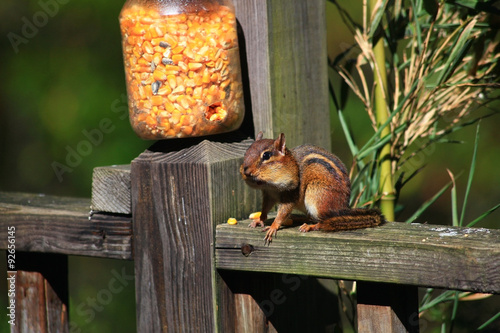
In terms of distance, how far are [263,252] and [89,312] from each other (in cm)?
329

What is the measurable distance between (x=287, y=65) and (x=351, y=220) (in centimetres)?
54

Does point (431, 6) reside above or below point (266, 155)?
above

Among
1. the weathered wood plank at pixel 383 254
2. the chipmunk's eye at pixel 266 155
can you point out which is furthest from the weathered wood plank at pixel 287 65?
the weathered wood plank at pixel 383 254

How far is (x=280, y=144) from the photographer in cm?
179

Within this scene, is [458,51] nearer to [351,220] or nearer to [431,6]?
[431,6]

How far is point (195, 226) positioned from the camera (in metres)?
1.69

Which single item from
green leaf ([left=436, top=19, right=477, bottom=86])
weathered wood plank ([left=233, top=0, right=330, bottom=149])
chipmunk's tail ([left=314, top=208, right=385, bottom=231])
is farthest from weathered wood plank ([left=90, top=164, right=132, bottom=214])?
green leaf ([left=436, top=19, right=477, bottom=86])

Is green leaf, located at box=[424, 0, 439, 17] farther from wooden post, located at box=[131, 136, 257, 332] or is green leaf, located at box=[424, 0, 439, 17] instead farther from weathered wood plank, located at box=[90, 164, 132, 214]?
weathered wood plank, located at box=[90, 164, 132, 214]

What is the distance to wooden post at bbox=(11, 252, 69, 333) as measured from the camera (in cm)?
202

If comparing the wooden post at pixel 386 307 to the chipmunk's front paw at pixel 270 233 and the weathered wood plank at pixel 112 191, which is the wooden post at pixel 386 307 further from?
the weathered wood plank at pixel 112 191

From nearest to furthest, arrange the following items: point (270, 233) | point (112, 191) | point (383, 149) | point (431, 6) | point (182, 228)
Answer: point (270, 233)
point (182, 228)
point (112, 191)
point (431, 6)
point (383, 149)

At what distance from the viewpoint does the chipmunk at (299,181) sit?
174 centimetres

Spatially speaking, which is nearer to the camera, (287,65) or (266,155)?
(266,155)

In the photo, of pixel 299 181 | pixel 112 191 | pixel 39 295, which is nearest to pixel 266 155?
pixel 299 181
